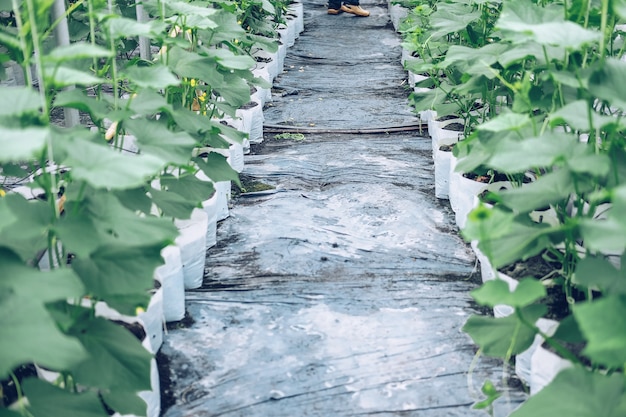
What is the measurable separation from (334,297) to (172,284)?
1.55 feet

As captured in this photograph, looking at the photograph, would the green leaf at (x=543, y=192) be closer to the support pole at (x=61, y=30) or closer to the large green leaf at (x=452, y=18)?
the large green leaf at (x=452, y=18)

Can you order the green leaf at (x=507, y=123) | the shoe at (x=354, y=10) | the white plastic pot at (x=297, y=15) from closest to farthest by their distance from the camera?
the green leaf at (x=507, y=123)
the white plastic pot at (x=297, y=15)
the shoe at (x=354, y=10)

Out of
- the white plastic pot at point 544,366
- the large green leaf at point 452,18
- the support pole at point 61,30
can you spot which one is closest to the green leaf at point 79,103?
the support pole at point 61,30

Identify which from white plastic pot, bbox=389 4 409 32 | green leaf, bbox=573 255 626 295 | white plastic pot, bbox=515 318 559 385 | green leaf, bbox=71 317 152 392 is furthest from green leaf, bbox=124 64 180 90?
white plastic pot, bbox=389 4 409 32

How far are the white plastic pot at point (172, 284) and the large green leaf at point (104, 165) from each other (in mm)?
770

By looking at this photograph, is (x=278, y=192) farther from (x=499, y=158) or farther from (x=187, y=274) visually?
(x=499, y=158)

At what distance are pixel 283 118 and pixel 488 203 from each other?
194 centimetres

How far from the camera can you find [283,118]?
155 inches

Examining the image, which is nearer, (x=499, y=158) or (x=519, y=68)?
(x=499, y=158)

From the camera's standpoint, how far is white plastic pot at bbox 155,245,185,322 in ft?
6.22

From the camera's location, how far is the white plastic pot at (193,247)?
2.08m

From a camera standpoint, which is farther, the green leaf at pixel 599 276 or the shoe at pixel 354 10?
the shoe at pixel 354 10

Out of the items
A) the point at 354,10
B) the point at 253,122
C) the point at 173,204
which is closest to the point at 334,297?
the point at 173,204

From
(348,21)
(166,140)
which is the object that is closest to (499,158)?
(166,140)
